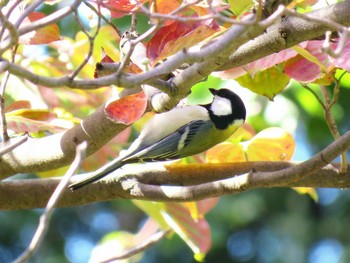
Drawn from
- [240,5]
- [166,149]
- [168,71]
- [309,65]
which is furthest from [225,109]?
[168,71]

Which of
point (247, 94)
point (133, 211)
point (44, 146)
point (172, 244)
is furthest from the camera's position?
point (133, 211)

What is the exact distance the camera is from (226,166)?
1.53 metres

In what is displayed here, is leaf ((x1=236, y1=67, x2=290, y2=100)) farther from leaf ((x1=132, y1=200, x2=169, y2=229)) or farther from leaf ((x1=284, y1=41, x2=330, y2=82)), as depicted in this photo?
leaf ((x1=132, y1=200, x2=169, y2=229))

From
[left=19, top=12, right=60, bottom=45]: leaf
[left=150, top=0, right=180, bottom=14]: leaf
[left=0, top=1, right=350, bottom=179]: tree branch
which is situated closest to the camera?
[left=0, top=1, right=350, bottom=179]: tree branch

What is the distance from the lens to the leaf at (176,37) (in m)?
1.27

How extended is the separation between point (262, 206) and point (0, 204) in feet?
14.3

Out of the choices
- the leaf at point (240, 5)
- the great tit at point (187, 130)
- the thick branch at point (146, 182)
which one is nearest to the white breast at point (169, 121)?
the great tit at point (187, 130)

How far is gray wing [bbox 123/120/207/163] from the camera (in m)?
1.77

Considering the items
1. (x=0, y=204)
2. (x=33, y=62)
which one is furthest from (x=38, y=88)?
(x=0, y=204)

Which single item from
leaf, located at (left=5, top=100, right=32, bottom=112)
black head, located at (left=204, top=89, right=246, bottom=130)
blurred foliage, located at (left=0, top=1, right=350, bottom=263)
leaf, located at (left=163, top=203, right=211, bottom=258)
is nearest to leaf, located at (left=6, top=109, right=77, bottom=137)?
leaf, located at (left=5, top=100, right=32, bottom=112)

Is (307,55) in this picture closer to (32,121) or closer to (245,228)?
(32,121)

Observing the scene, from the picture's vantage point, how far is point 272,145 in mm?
1703

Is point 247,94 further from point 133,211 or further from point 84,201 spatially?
point 133,211

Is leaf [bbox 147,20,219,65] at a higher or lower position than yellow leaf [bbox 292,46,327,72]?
higher
